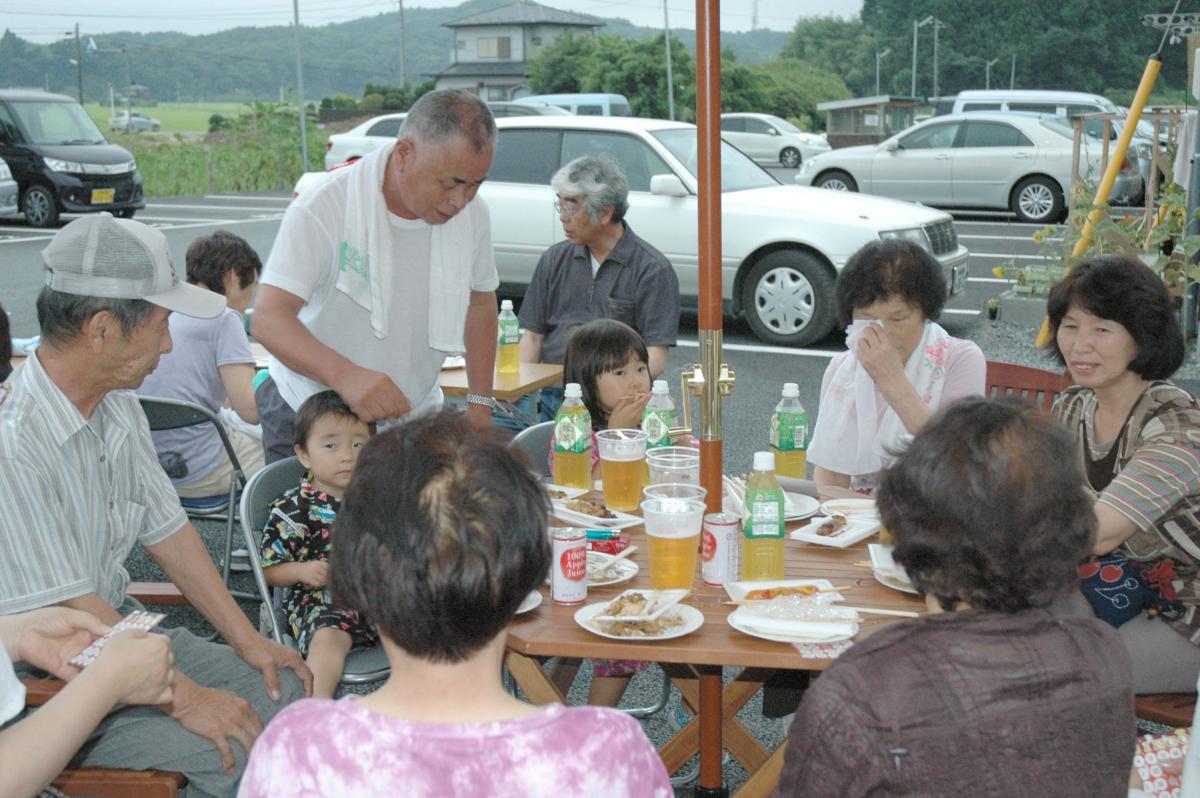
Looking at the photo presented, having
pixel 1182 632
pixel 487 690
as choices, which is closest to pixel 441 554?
pixel 487 690

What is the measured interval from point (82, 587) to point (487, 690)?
4.53 feet

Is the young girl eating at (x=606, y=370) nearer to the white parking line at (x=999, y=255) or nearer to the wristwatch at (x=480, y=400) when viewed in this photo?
the wristwatch at (x=480, y=400)

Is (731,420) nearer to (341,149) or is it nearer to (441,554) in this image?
(441,554)

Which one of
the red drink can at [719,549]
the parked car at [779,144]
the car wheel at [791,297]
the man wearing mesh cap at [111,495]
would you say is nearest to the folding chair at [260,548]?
the man wearing mesh cap at [111,495]

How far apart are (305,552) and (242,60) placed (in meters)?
119

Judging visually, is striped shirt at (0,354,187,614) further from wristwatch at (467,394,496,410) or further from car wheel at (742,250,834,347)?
car wheel at (742,250,834,347)

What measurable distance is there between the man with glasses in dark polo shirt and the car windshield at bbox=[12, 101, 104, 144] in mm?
14516

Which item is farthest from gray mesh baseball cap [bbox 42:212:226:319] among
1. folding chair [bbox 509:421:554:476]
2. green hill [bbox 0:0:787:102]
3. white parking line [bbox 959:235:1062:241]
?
green hill [bbox 0:0:787:102]

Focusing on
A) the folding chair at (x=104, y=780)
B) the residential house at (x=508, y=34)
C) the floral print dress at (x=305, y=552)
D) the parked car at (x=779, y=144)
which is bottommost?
the folding chair at (x=104, y=780)

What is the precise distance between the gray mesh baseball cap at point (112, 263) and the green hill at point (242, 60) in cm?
9217

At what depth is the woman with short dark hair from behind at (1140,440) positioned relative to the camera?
263 centimetres

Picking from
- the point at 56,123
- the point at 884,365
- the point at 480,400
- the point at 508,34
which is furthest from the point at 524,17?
the point at 884,365

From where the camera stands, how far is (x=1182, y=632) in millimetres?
2668

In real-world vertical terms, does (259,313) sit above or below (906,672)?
above
